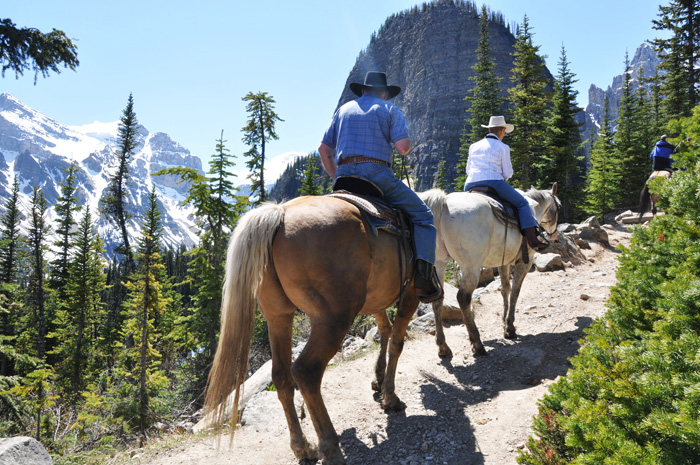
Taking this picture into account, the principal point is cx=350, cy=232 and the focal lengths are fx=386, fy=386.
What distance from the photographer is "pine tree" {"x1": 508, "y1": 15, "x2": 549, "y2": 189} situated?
2739cm

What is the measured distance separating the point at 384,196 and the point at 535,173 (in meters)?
31.3

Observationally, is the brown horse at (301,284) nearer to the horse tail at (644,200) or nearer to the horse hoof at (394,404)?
the horse hoof at (394,404)

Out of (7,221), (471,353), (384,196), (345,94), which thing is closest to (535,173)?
(471,353)

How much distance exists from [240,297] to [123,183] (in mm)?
37838

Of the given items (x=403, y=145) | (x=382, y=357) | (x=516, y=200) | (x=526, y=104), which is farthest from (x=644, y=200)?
(x=526, y=104)

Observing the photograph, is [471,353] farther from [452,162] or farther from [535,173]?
[452,162]

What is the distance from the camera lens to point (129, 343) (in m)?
22.7

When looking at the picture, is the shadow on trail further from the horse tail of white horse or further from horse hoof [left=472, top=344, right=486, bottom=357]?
the horse tail of white horse

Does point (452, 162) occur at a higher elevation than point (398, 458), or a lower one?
higher

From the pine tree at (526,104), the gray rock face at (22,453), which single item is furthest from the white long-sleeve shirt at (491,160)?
the pine tree at (526,104)

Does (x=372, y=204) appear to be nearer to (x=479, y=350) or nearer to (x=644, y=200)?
(x=479, y=350)

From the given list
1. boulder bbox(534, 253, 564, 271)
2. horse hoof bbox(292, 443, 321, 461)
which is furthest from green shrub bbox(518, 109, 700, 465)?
boulder bbox(534, 253, 564, 271)

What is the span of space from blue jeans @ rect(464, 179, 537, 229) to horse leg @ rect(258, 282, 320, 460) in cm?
468

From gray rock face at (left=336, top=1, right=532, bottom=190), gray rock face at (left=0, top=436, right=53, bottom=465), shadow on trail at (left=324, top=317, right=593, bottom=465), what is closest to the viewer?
gray rock face at (left=0, top=436, right=53, bottom=465)
